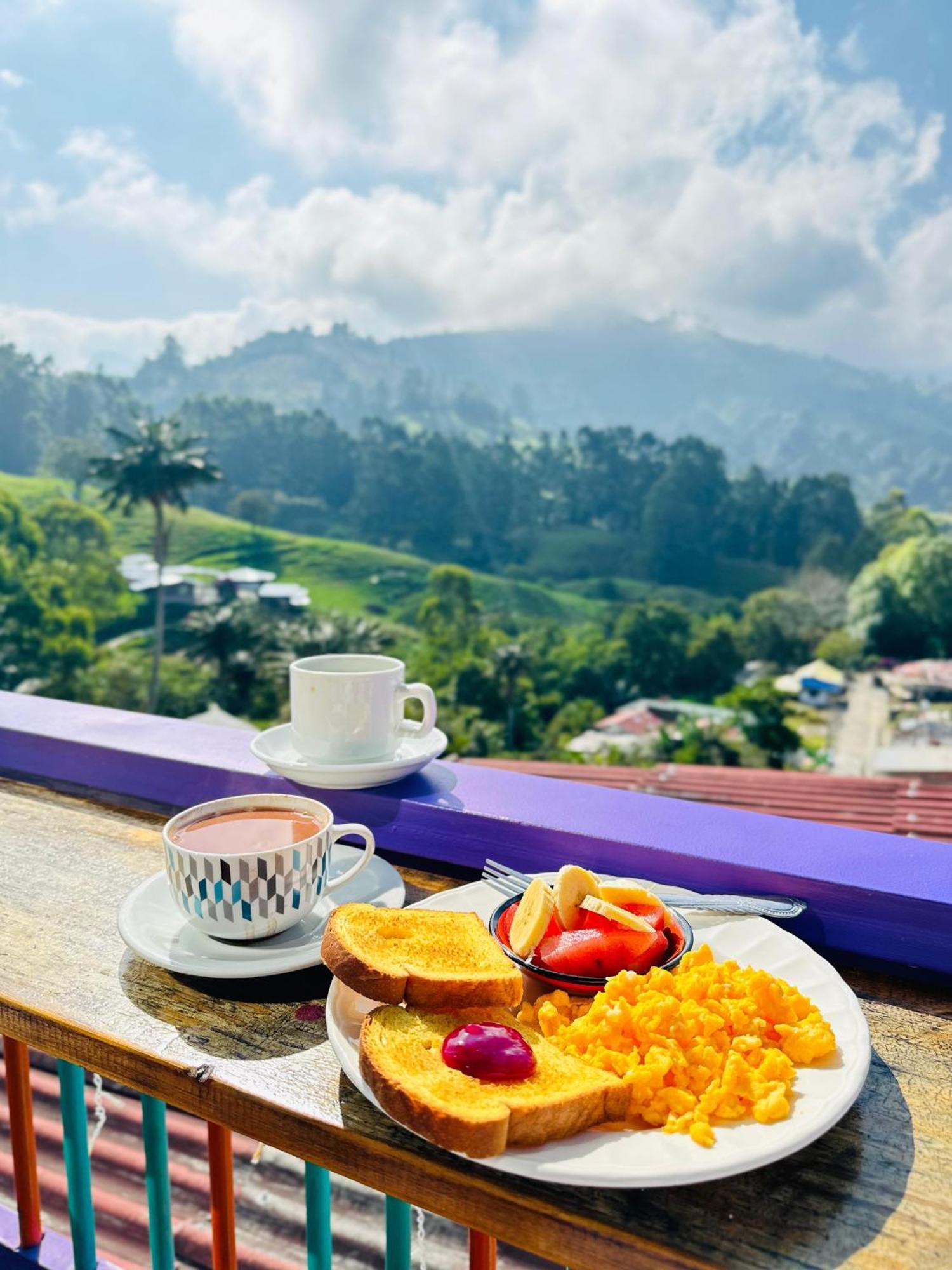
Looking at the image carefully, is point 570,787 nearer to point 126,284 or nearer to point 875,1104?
point 875,1104

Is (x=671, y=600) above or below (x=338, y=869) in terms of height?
below

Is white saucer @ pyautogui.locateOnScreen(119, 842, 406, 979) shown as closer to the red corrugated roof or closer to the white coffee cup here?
the white coffee cup

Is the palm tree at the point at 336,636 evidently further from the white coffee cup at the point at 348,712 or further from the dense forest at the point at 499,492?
the white coffee cup at the point at 348,712

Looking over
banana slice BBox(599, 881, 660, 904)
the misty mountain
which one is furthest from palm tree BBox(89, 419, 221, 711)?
the misty mountain

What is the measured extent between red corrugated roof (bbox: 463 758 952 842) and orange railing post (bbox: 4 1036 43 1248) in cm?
498

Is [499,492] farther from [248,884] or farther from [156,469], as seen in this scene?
[248,884]

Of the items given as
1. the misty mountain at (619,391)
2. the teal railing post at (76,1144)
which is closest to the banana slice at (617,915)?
the teal railing post at (76,1144)

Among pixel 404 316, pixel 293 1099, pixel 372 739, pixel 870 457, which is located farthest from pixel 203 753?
pixel 404 316

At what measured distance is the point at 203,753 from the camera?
1.12m

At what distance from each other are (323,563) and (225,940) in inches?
1574

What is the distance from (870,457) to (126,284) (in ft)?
207

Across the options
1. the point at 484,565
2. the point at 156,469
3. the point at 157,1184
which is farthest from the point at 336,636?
the point at 157,1184

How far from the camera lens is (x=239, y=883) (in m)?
0.68

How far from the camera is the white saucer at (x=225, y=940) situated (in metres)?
0.68
